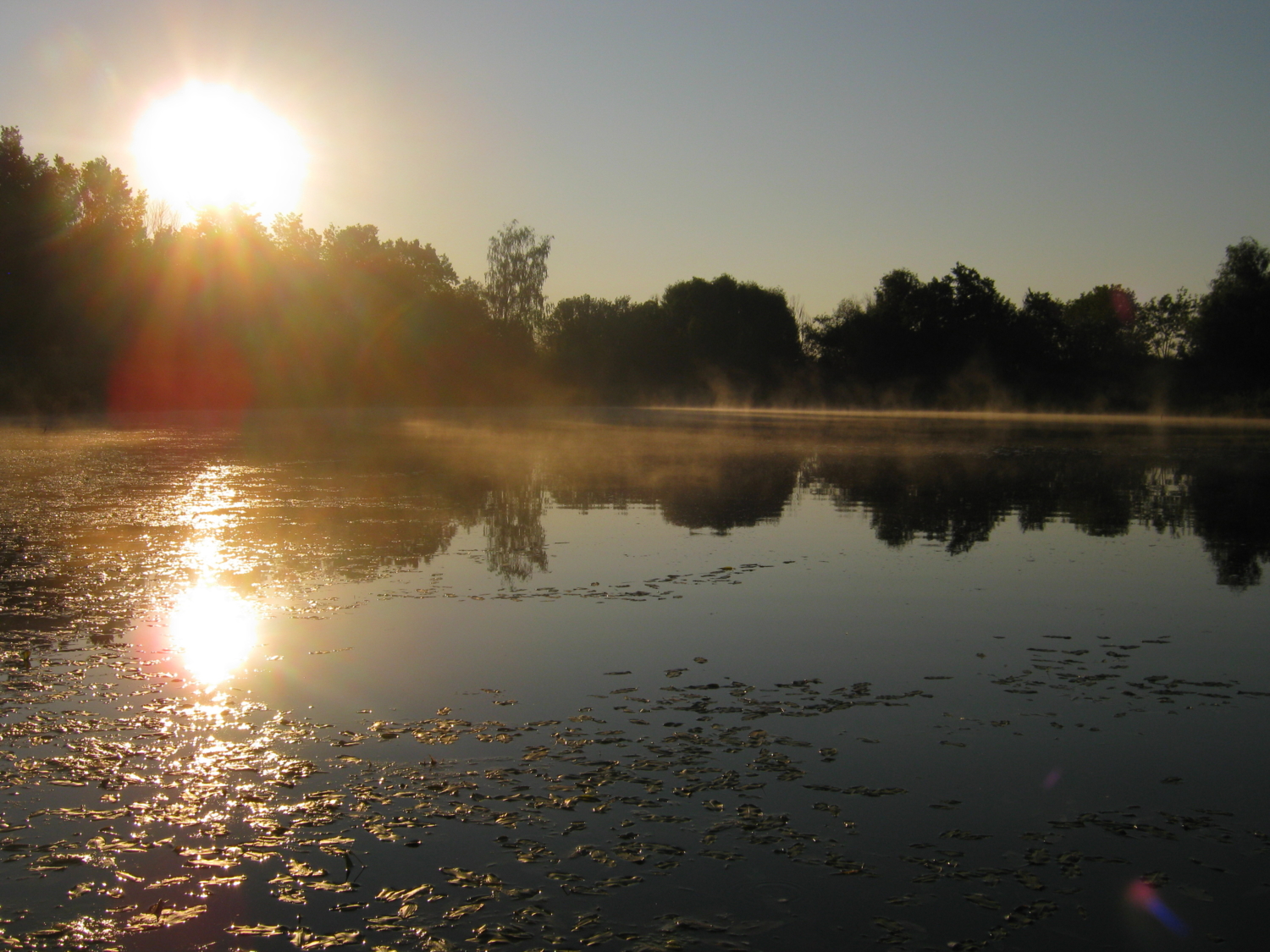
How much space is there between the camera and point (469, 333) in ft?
245

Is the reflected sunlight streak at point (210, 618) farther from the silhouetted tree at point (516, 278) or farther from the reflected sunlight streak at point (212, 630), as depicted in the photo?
the silhouetted tree at point (516, 278)

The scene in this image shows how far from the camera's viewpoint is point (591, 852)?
363cm

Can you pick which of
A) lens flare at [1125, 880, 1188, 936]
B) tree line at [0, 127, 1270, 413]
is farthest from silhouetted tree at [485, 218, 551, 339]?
lens flare at [1125, 880, 1188, 936]

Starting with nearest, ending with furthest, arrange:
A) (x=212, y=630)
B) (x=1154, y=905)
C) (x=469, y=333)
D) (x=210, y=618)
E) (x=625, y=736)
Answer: (x=1154, y=905) → (x=625, y=736) → (x=212, y=630) → (x=210, y=618) → (x=469, y=333)

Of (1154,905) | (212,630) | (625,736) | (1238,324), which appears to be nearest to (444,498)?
(212,630)

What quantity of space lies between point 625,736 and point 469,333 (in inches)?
2824

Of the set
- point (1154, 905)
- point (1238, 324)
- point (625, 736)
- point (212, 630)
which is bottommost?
point (1154, 905)

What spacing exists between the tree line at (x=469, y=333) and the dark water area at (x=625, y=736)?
136 feet

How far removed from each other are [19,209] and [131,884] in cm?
5562

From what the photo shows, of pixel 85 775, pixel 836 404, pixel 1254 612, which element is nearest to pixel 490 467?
pixel 1254 612

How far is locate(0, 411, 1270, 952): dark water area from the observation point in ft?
10.9

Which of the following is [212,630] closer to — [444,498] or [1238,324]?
[444,498]

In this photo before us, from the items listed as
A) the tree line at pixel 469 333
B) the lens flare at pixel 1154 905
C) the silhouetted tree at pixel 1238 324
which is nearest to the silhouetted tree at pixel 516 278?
the tree line at pixel 469 333

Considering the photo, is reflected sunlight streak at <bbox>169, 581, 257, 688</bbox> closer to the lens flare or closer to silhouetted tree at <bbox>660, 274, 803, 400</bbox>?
the lens flare
